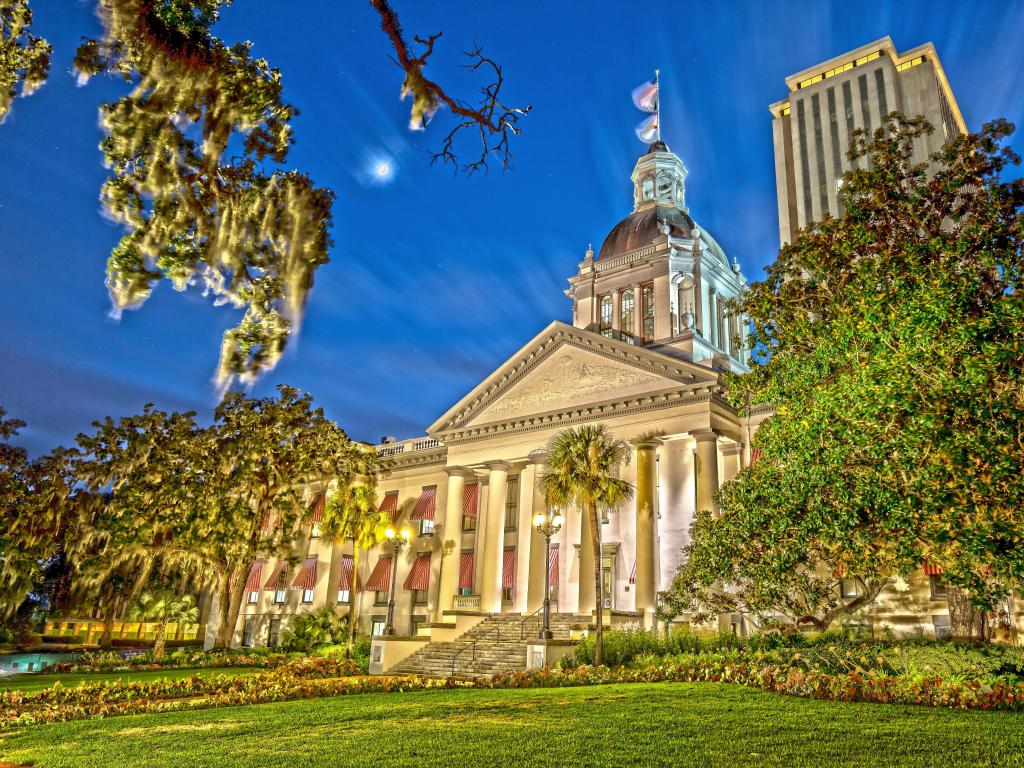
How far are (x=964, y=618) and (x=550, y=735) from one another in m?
18.1

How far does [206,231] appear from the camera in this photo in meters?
6.06

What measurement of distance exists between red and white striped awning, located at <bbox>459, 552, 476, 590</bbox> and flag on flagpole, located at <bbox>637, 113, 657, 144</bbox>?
3130 centimetres

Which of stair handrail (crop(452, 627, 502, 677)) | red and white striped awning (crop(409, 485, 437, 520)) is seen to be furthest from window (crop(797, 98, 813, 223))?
stair handrail (crop(452, 627, 502, 677))

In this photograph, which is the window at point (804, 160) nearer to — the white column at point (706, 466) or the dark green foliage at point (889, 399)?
the white column at point (706, 466)

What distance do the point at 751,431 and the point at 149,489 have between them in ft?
91.8

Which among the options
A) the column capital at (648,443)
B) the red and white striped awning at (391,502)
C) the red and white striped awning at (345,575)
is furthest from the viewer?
the red and white striped awning at (391,502)

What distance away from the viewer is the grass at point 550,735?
377 inches

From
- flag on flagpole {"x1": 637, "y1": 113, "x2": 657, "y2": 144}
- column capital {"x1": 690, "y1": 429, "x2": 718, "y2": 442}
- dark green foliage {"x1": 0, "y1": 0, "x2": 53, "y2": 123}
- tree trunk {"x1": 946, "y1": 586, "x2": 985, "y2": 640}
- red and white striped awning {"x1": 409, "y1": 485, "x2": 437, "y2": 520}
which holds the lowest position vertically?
tree trunk {"x1": 946, "y1": 586, "x2": 985, "y2": 640}

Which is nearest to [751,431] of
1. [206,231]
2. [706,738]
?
[706,738]

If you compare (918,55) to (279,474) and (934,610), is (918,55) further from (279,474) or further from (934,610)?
(279,474)

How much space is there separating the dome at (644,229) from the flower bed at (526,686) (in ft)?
111

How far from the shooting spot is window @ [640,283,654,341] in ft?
158

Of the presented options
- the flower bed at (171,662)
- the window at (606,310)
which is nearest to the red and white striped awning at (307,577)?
the flower bed at (171,662)

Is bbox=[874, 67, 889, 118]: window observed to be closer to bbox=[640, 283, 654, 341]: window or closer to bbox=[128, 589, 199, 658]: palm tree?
bbox=[640, 283, 654, 341]: window
